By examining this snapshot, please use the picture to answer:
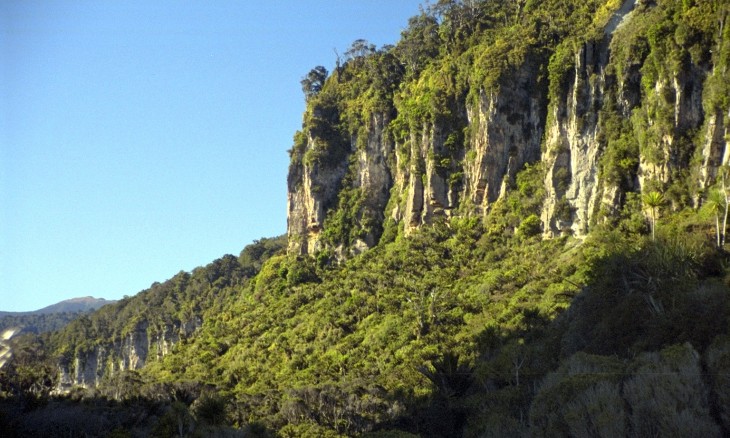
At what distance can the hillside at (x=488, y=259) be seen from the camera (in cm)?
3114

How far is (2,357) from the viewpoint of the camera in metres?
63.0

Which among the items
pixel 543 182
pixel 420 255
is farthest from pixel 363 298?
pixel 543 182

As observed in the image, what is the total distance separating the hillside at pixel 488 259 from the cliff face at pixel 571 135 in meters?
0.22

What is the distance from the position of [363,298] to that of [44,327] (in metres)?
153

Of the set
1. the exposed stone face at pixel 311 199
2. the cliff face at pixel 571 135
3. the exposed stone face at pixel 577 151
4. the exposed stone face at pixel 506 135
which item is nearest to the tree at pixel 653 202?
the cliff face at pixel 571 135

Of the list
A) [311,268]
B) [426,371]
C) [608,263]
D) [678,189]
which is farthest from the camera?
[311,268]

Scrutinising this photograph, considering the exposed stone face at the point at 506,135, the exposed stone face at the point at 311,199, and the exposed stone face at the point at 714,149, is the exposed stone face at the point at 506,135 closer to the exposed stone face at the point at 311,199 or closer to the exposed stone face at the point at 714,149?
the exposed stone face at the point at 714,149

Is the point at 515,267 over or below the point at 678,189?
below

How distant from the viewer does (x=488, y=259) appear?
6525 cm

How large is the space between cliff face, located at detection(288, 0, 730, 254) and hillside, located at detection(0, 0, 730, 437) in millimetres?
224

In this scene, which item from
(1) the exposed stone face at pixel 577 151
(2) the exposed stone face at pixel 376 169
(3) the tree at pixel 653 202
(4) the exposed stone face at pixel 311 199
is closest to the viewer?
(3) the tree at pixel 653 202

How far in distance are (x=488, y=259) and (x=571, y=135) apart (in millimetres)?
13849

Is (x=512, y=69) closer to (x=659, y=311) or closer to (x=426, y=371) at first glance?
(x=426, y=371)

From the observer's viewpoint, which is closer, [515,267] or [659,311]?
[659,311]
